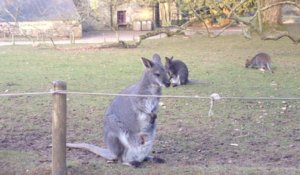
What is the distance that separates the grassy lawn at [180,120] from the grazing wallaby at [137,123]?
0.53 ft

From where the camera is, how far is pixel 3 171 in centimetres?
588

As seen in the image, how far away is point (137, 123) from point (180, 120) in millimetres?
Result: 2487

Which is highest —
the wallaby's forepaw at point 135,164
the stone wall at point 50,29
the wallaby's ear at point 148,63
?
the stone wall at point 50,29

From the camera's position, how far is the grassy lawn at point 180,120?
6.15 meters

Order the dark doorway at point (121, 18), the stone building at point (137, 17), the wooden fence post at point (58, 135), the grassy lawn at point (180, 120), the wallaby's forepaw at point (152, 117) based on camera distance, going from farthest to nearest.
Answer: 1. the dark doorway at point (121, 18)
2. the stone building at point (137, 17)
3. the grassy lawn at point (180, 120)
4. the wallaby's forepaw at point (152, 117)
5. the wooden fence post at point (58, 135)

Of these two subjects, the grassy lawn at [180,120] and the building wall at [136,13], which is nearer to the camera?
the grassy lawn at [180,120]

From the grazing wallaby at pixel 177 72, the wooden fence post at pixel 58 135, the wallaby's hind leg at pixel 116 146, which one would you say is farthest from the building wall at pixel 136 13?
the wooden fence post at pixel 58 135

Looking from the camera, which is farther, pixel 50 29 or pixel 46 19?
pixel 46 19

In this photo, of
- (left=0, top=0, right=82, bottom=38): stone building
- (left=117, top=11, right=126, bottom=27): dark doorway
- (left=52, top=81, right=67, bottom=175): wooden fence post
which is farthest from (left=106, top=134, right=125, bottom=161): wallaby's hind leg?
(left=117, top=11, right=126, bottom=27): dark doorway

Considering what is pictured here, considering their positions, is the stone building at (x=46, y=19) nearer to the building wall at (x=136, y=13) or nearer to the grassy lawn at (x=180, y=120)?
the building wall at (x=136, y=13)

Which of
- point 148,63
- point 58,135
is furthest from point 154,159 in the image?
point 58,135

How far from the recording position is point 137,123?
604 cm

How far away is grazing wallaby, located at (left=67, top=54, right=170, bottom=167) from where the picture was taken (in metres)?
6.04

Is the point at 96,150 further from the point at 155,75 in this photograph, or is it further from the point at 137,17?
the point at 137,17
